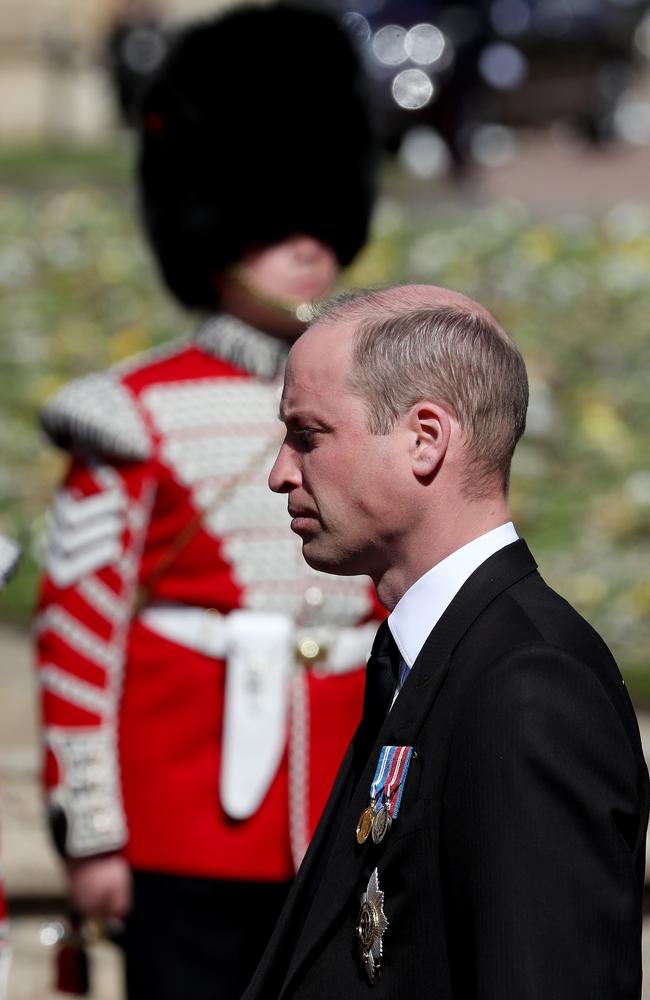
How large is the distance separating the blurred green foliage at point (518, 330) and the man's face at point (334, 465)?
397 cm

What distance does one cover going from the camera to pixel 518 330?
8.83 m

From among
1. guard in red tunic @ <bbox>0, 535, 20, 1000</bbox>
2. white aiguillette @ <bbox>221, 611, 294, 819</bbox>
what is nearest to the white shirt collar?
guard in red tunic @ <bbox>0, 535, 20, 1000</bbox>

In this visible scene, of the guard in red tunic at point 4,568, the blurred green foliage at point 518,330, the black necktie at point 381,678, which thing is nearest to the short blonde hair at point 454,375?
the black necktie at point 381,678

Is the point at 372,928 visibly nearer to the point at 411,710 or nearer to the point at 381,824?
the point at 381,824

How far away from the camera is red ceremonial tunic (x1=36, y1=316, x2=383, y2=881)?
3.32 metres

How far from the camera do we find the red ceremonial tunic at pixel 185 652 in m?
3.32

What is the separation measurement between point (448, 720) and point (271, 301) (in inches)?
67.5

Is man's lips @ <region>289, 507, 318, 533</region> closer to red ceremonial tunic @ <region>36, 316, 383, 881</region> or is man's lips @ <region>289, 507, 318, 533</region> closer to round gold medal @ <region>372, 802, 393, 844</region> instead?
round gold medal @ <region>372, 802, 393, 844</region>

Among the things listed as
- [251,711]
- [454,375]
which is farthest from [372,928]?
[251,711]

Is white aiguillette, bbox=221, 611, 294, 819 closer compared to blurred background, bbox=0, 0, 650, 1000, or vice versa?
white aiguillette, bbox=221, 611, 294, 819

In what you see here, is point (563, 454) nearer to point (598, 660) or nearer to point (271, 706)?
point (271, 706)

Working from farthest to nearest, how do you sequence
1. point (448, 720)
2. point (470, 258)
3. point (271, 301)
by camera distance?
point (470, 258), point (271, 301), point (448, 720)

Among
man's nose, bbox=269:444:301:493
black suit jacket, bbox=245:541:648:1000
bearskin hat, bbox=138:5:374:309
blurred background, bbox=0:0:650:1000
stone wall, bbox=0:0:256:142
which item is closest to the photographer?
black suit jacket, bbox=245:541:648:1000

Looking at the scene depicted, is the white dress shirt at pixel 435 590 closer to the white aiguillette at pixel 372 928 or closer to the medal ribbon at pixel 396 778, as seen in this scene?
the medal ribbon at pixel 396 778
